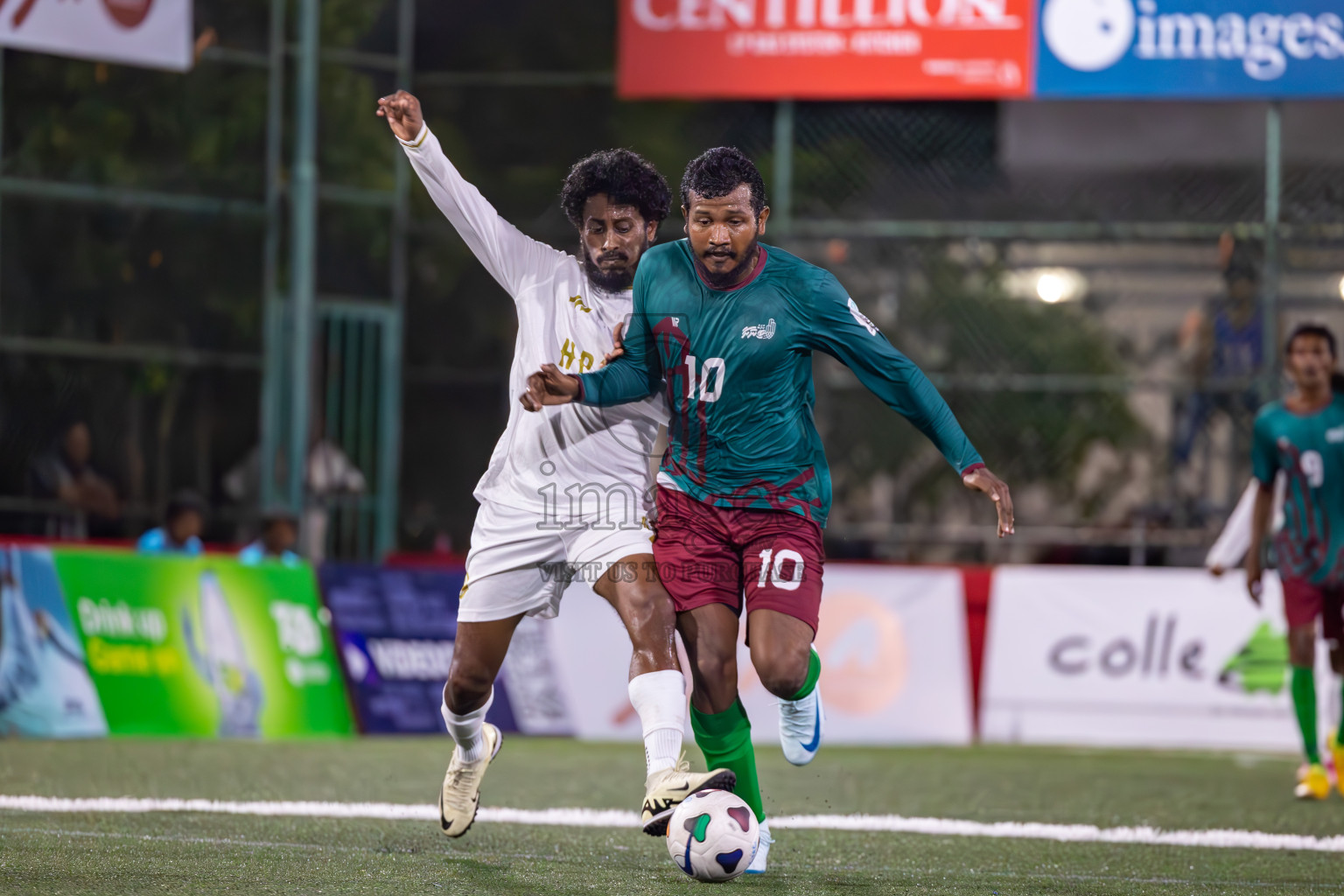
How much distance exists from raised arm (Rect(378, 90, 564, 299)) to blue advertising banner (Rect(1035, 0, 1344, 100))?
10.8 m

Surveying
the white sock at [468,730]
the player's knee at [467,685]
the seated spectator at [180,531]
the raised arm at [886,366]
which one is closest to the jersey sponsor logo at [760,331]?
the raised arm at [886,366]

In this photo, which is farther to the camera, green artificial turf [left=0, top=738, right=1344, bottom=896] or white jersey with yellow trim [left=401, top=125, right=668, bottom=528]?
white jersey with yellow trim [left=401, top=125, right=668, bottom=528]

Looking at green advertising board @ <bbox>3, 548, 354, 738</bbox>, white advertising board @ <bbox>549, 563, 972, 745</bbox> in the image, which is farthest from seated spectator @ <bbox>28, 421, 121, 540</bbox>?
white advertising board @ <bbox>549, 563, 972, 745</bbox>

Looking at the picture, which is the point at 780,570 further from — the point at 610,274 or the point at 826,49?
the point at 826,49

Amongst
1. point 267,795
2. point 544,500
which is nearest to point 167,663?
point 267,795

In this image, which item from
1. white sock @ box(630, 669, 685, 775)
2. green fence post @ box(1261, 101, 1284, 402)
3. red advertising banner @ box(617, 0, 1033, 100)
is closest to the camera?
white sock @ box(630, 669, 685, 775)

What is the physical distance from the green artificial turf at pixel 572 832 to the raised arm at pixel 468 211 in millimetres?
2088

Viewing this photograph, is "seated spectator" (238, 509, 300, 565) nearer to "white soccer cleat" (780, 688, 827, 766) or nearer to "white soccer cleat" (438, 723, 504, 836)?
"white soccer cleat" (438, 723, 504, 836)

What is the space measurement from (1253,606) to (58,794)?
836cm

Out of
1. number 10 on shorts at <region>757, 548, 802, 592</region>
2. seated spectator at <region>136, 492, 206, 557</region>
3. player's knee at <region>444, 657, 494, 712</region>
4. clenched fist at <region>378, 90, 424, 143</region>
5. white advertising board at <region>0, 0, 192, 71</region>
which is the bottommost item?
seated spectator at <region>136, 492, 206, 557</region>

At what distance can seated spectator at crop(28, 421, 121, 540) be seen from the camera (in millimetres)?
15039

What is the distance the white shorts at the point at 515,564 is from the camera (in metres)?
6.59

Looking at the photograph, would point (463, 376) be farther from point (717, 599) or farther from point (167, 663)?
Result: point (717, 599)

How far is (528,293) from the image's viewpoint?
6781 mm
